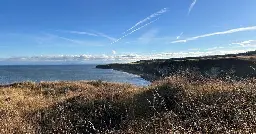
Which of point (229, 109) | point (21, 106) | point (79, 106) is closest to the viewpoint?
point (229, 109)

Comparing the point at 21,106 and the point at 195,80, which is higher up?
the point at 195,80

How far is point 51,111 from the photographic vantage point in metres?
15.4

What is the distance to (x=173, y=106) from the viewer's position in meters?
14.1

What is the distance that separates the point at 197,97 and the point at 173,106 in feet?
3.53

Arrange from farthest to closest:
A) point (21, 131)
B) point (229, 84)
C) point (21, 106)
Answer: point (21, 106) → point (229, 84) → point (21, 131)

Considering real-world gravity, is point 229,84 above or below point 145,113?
above

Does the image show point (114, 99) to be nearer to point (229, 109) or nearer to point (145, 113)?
point (145, 113)

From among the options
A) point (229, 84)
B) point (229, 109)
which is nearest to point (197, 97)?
point (229, 84)

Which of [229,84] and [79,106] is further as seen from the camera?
[79,106]

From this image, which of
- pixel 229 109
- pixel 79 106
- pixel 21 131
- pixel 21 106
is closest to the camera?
pixel 229 109

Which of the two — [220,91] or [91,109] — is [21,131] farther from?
[220,91]

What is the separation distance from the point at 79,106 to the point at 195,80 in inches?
229

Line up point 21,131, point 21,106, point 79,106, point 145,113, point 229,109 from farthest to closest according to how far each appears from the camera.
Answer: point 21,106
point 79,106
point 145,113
point 21,131
point 229,109

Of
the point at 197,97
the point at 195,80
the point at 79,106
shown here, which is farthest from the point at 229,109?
the point at 79,106
